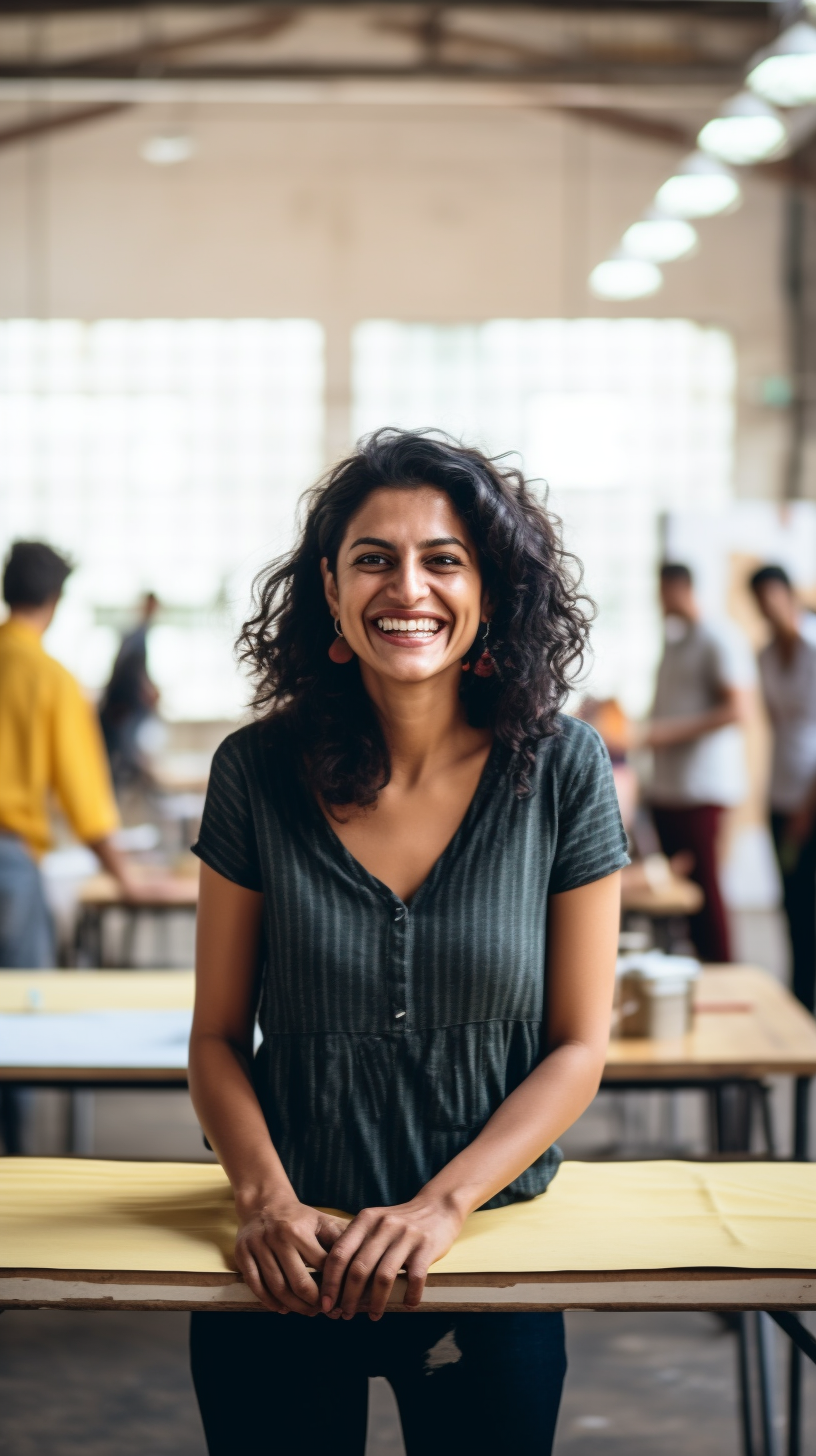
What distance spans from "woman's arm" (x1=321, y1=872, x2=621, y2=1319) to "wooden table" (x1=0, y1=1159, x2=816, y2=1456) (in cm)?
5

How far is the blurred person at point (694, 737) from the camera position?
5.12 m

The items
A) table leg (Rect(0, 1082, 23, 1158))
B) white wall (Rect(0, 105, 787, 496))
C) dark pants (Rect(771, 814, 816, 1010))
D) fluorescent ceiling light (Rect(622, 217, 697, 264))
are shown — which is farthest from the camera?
white wall (Rect(0, 105, 787, 496))

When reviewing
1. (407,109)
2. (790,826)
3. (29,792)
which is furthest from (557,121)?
(29,792)

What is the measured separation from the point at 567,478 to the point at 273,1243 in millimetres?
7975

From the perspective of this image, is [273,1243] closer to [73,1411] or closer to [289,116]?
[73,1411]

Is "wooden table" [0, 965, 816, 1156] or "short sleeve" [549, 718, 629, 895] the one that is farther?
"wooden table" [0, 965, 816, 1156]

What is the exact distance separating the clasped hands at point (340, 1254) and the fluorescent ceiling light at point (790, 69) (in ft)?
13.7

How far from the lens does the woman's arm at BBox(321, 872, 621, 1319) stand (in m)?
1.28

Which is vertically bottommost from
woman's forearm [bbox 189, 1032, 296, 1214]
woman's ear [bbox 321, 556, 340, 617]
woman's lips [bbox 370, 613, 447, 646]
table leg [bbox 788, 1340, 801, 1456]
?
table leg [bbox 788, 1340, 801, 1456]

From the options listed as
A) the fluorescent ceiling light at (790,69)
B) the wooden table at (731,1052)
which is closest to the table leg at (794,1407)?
the wooden table at (731,1052)

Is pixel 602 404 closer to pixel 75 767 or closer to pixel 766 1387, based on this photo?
pixel 75 767

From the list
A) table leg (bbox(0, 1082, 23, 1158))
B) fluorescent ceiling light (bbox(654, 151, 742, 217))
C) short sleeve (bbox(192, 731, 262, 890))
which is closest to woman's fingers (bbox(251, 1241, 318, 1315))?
short sleeve (bbox(192, 731, 262, 890))

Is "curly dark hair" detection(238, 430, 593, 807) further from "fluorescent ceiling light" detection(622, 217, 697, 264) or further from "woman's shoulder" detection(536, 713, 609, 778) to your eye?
"fluorescent ceiling light" detection(622, 217, 697, 264)

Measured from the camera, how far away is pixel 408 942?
4.70 feet
